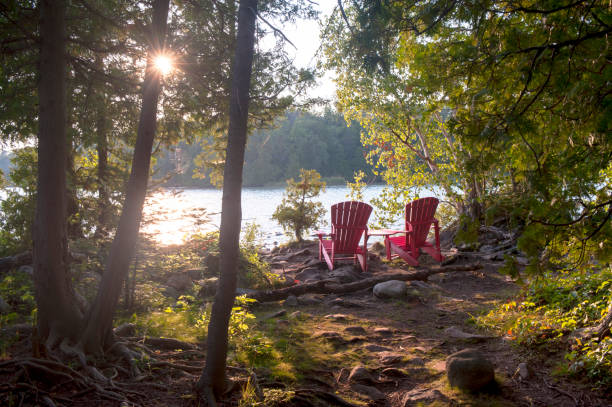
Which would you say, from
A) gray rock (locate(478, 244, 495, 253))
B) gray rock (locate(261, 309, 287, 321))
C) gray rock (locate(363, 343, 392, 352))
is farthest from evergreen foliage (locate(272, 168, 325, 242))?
gray rock (locate(363, 343, 392, 352))

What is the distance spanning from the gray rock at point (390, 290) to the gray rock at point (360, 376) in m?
2.37

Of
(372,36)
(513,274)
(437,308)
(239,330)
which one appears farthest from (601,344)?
(372,36)

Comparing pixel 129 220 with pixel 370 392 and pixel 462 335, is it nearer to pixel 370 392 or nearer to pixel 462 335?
pixel 370 392

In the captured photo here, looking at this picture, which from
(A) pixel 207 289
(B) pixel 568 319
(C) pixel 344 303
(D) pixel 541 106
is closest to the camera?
(D) pixel 541 106

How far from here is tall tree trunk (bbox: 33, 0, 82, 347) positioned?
110 inches

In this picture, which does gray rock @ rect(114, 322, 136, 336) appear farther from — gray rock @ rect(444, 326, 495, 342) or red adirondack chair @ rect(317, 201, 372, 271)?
red adirondack chair @ rect(317, 201, 372, 271)

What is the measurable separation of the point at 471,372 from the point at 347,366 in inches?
38.8

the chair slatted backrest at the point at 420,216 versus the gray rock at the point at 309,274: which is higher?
the chair slatted backrest at the point at 420,216

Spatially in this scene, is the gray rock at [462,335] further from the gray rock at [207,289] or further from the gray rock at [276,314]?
the gray rock at [207,289]

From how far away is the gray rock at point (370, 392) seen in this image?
2.66m

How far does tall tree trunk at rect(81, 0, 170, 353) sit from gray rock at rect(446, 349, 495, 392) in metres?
2.53

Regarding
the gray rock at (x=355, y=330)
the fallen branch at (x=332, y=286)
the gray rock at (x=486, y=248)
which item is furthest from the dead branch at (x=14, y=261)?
the gray rock at (x=486, y=248)

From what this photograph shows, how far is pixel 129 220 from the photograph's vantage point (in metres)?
2.91

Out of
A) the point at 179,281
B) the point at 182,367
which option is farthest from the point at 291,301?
the point at 182,367
